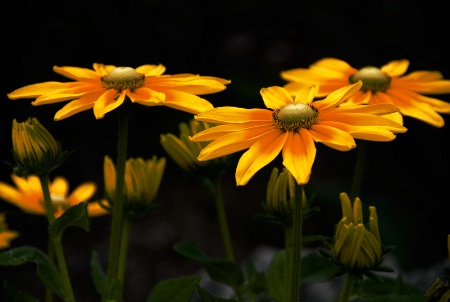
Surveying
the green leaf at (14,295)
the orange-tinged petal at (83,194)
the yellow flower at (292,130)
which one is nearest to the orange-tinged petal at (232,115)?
the yellow flower at (292,130)

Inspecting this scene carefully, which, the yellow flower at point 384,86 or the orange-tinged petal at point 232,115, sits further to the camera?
the yellow flower at point 384,86

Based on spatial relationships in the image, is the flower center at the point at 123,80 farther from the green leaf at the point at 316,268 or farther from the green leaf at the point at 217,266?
the green leaf at the point at 316,268

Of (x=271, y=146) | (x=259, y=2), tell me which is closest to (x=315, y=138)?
(x=271, y=146)

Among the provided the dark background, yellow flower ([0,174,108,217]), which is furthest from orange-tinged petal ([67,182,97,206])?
the dark background

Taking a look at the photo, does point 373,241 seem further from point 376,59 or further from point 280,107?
point 376,59

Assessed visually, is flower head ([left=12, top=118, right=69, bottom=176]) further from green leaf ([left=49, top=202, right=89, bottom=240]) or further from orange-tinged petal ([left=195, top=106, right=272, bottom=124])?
orange-tinged petal ([left=195, top=106, right=272, bottom=124])
